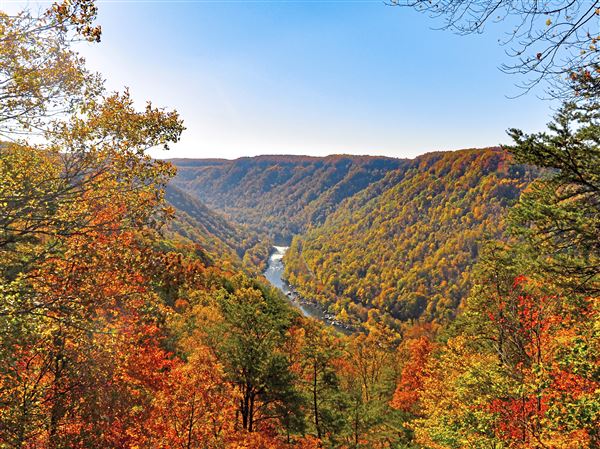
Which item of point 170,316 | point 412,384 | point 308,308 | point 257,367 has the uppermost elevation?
point 170,316

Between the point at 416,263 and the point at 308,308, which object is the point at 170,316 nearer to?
the point at 308,308

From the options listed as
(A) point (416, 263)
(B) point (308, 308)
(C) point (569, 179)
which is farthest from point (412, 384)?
(A) point (416, 263)

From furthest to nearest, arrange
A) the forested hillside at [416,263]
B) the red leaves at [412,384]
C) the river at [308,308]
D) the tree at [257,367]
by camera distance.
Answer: the forested hillside at [416,263]
the river at [308,308]
the red leaves at [412,384]
the tree at [257,367]

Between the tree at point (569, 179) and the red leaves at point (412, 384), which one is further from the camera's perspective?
the red leaves at point (412, 384)

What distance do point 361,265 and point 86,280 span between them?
165841 millimetres

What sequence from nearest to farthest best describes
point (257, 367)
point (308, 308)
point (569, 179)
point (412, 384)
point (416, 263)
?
point (569, 179), point (257, 367), point (412, 384), point (308, 308), point (416, 263)

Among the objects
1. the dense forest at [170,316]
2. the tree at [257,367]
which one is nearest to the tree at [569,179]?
the dense forest at [170,316]

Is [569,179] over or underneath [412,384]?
over

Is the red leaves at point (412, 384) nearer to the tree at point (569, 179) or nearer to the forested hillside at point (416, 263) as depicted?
the tree at point (569, 179)

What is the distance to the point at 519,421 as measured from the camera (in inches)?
436

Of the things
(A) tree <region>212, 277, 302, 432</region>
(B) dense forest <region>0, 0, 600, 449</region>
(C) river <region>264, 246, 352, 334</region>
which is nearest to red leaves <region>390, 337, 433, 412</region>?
(B) dense forest <region>0, 0, 600, 449</region>

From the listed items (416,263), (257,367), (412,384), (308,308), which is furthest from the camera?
(416,263)

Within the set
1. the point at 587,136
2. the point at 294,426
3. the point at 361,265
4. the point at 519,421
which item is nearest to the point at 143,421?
the point at 294,426

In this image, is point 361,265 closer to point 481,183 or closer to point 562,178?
point 481,183
